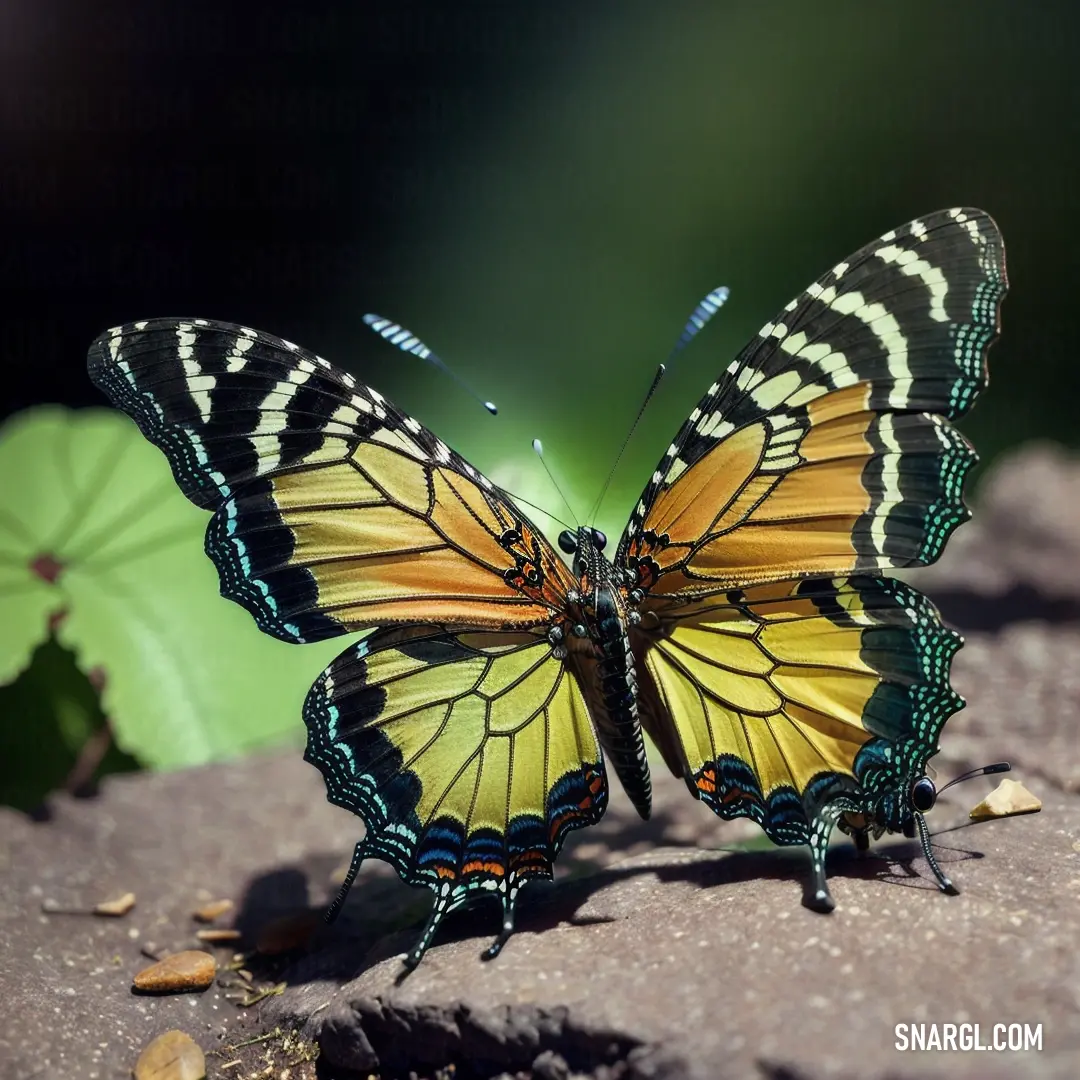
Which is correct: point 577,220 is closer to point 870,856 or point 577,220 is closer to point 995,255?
point 995,255

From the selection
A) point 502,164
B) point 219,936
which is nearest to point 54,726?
point 219,936

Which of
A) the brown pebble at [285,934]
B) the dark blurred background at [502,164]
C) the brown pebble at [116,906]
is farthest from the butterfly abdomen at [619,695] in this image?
the dark blurred background at [502,164]

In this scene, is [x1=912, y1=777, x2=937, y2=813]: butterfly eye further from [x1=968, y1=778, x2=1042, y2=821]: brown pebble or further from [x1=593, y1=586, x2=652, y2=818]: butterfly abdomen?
[x1=593, y1=586, x2=652, y2=818]: butterfly abdomen

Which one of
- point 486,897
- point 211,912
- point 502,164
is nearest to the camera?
point 486,897

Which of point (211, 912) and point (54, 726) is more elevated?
point (54, 726)

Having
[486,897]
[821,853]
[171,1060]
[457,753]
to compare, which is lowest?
[171,1060]

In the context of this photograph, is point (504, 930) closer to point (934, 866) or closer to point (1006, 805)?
point (934, 866)

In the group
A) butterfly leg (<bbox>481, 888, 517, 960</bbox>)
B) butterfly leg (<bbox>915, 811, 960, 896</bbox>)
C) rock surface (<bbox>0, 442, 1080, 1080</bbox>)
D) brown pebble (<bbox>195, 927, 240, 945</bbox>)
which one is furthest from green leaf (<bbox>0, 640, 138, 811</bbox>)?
butterfly leg (<bbox>915, 811, 960, 896</bbox>)

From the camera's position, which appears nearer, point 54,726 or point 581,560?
point 581,560
